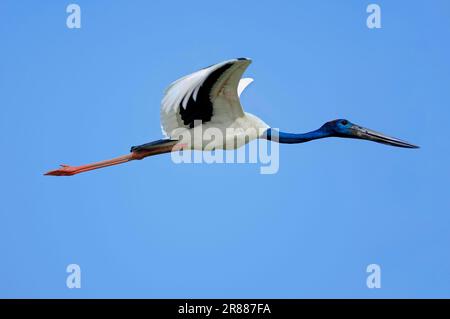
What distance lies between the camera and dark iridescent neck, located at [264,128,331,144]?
24.0 m

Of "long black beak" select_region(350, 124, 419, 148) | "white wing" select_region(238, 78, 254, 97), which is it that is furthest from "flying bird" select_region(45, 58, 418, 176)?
"white wing" select_region(238, 78, 254, 97)

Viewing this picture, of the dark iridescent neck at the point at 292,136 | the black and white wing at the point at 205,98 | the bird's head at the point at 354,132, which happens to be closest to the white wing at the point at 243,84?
the dark iridescent neck at the point at 292,136

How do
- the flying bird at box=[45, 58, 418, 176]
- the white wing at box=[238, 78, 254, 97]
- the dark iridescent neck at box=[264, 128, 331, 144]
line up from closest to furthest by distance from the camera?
1. the flying bird at box=[45, 58, 418, 176]
2. the dark iridescent neck at box=[264, 128, 331, 144]
3. the white wing at box=[238, 78, 254, 97]

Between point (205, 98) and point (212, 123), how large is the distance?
3.05 feet

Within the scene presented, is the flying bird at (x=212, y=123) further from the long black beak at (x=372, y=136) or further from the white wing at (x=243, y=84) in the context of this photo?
the white wing at (x=243, y=84)

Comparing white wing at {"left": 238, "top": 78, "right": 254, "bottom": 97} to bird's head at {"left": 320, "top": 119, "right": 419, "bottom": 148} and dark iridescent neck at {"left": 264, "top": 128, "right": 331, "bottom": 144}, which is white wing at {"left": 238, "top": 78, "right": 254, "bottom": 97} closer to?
dark iridescent neck at {"left": 264, "top": 128, "right": 331, "bottom": 144}

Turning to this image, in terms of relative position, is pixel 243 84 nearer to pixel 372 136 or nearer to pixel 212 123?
pixel 212 123

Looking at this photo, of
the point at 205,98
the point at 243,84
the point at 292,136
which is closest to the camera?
the point at 205,98

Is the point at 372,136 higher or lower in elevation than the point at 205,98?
lower

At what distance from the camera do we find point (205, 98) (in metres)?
22.2

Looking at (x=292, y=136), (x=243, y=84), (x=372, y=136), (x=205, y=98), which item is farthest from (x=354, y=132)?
(x=205, y=98)
